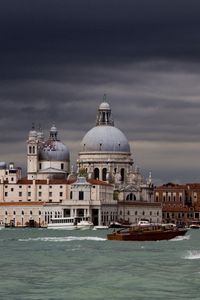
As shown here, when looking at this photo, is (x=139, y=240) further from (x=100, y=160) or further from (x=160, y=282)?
(x=100, y=160)

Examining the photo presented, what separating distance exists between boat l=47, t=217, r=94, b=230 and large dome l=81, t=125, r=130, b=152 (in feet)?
75.5

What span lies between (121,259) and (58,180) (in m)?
97.0

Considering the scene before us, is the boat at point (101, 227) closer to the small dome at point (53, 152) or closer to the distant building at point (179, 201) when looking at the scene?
the small dome at point (53, 152)

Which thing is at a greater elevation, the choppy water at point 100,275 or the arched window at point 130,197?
the arched window at point 130,197

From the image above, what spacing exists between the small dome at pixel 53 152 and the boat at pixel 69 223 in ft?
60.9

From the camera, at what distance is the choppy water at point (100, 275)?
33.3 metres

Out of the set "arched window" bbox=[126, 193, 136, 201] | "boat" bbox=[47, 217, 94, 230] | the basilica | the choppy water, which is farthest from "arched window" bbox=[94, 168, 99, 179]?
the choppy water

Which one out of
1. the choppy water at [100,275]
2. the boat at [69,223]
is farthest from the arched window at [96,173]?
the choppy water at [100,275]

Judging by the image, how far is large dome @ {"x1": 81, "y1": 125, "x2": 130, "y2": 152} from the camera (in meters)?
155

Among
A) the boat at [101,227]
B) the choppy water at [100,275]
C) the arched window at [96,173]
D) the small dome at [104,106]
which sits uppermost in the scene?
the small dome at [104,106]

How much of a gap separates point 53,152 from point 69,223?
82.6 ft

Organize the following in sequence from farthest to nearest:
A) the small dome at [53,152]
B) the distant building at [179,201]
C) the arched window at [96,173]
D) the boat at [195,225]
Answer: the distant building at [179,201]
the arched window at [96,173]
the small dome at [53,152]
the boat at [195,225]

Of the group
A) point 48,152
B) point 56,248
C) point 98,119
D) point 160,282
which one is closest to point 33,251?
point 56,248

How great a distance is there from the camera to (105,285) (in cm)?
3569
